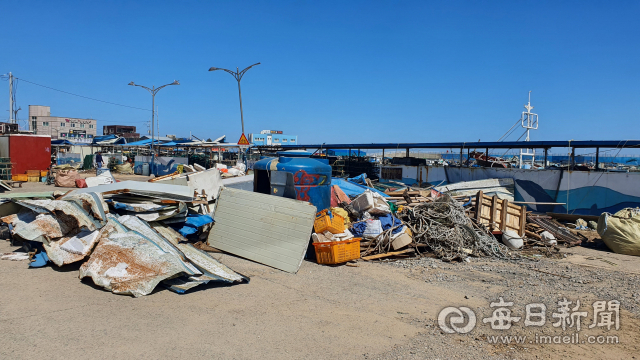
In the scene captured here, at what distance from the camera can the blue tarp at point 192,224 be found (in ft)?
25.6

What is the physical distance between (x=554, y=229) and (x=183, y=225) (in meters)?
9.85

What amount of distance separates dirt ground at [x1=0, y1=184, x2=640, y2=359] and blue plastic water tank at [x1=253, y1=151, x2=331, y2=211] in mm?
2426

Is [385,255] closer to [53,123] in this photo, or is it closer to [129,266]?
[129,266]

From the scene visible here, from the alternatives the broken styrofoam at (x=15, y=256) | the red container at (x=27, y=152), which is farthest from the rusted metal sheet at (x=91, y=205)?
the red container at (x=27, y=152)

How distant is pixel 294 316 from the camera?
17.1 feet

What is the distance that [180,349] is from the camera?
4219mm

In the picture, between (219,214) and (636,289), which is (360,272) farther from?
(636,289)

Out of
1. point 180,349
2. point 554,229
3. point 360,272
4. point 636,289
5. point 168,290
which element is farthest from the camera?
point 554,229

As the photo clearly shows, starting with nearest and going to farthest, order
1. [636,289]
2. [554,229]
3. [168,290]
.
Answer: [168,290] < [636,289] < [554,229]

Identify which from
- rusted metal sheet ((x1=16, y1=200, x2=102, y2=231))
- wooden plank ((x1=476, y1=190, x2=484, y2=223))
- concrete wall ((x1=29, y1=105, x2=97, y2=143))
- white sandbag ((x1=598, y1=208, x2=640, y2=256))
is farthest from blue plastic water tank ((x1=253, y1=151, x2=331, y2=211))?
concrete wall ((x1=29, y1=105, x2=97, y2=143))

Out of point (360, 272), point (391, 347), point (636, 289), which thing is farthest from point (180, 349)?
point (636, 289)

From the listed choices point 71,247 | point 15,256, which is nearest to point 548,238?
point 71,247

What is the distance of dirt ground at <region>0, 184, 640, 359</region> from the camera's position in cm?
430

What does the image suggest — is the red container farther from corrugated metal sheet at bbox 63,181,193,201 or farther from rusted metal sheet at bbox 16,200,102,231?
rusted metal sheet at bbox 16,200,102,231
